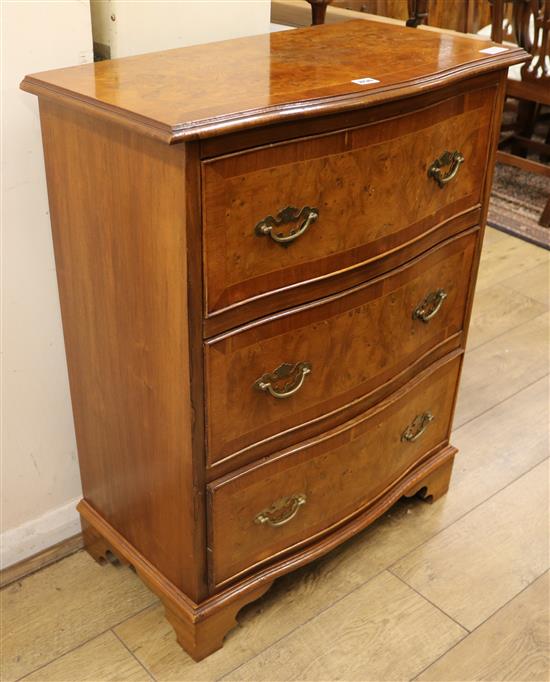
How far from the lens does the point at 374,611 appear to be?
1.62 metres

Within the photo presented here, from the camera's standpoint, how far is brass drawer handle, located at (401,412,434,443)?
170 cm

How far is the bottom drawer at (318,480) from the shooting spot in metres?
1.38

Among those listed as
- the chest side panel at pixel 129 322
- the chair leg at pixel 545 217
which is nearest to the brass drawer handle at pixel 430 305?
the chest side panel at pixel 129 322

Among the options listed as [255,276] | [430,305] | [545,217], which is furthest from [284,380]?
[545,217]

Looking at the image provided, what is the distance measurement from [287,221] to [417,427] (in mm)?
710

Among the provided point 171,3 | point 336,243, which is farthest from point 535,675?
point 171,3

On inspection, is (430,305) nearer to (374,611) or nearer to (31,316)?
(374,611)

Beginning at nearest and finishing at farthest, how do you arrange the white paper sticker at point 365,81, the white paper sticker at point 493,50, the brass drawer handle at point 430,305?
1. the white paper sticker at point 365,81
2. the white paper sticker at point 493,50
3. the brass drawer handle at point 430,305

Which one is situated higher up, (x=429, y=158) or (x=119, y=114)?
(x=119, y=114)

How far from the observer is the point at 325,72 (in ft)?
4.14

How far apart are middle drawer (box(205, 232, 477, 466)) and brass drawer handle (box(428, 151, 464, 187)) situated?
0.14 meters

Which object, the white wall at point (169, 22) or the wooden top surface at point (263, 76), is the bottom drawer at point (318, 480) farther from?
the white wall at point (169, 22)

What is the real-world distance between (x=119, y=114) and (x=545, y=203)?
2.81m

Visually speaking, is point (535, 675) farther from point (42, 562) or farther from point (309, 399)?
point (42, 562)
